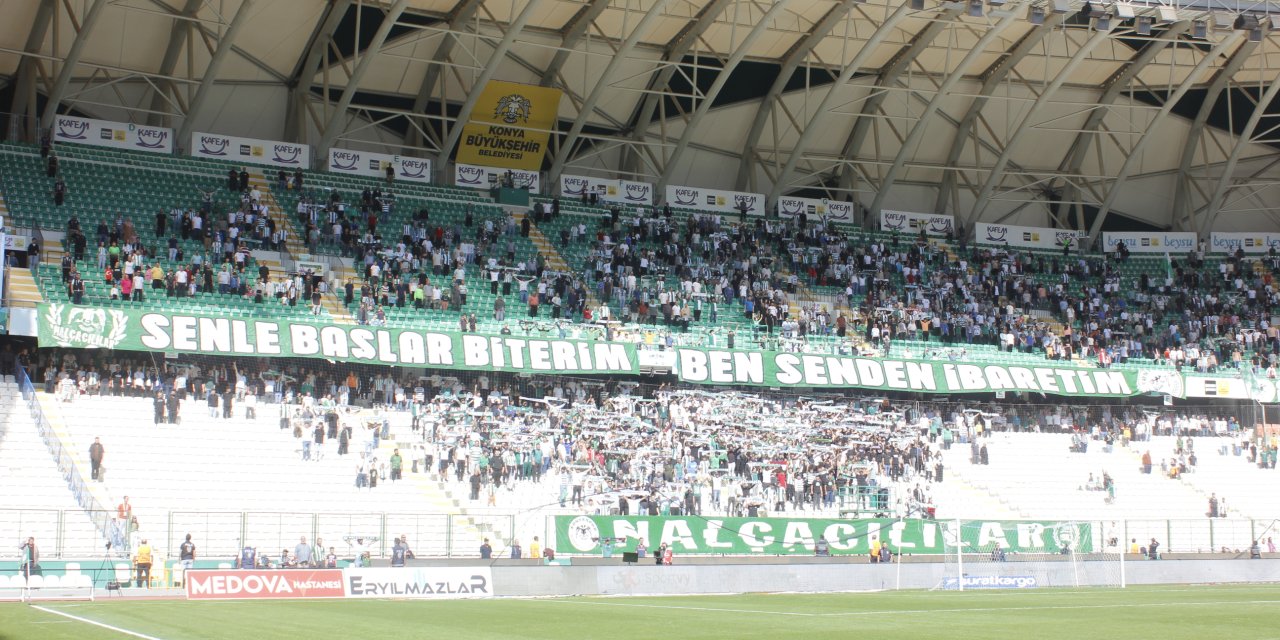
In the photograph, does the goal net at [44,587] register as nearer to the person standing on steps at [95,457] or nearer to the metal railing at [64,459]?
the metal railing at [64,459]

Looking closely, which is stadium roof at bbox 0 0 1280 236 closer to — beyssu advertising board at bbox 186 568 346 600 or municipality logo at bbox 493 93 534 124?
municipality logo at bbox 493 93 534 124

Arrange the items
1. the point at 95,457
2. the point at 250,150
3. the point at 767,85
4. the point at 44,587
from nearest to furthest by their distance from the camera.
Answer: the point at 44,587, the point at 95,457, the point at 250,150, the point at 767,85

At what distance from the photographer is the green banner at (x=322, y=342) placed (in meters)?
36.8

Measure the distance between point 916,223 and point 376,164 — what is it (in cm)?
2313

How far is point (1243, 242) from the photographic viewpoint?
60844mm

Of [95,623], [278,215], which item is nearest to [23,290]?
[278,215]

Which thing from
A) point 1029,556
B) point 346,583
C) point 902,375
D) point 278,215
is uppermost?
point 278,215

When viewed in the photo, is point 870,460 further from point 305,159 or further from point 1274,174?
point 1274,174

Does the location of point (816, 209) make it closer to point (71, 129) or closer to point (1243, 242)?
point (1243, 242)

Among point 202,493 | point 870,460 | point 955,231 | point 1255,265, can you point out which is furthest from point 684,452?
point 1255,265

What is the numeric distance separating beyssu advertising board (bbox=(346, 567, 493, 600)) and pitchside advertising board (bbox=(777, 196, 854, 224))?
3160 centimetres

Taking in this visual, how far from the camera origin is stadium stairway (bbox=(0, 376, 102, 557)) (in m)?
28.9

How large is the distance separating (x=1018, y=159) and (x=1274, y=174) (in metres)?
11.6

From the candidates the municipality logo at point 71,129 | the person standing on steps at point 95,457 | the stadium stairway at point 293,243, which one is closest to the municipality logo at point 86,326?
the person standing on steps at point 95,457
